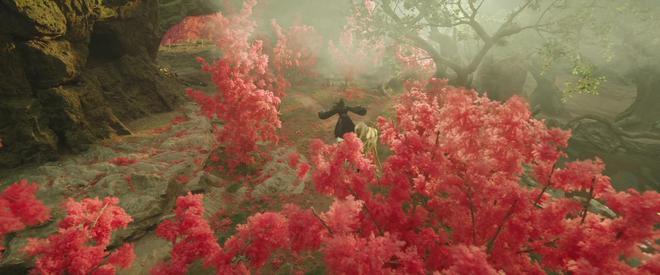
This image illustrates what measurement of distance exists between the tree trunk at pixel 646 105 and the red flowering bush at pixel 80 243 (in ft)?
82.4

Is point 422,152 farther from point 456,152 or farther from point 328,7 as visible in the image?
point 328,7

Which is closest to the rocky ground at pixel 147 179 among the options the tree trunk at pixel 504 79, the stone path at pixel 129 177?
the stone path at pixel 129 177

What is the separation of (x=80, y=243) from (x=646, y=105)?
2624 centimetres

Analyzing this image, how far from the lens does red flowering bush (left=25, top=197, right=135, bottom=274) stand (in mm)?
3701

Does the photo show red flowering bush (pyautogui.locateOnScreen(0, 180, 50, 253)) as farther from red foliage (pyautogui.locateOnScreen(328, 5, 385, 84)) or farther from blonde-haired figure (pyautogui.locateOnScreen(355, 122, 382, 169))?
red foliage (pyautogui.locateOnScreen(328, 5, 385, 84))

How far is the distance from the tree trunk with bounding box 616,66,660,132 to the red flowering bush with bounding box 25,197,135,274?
82.4 ft

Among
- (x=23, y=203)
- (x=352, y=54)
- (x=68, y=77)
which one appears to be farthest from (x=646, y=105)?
(x=68, y=77)

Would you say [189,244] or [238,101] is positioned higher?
[238,101]

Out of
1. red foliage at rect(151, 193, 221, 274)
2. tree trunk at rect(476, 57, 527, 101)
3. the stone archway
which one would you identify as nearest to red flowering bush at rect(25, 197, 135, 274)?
red foliage at rect(151, 193, 221, 274)

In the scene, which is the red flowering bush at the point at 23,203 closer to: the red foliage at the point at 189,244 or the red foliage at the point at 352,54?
the red foliage at the point at 189,244

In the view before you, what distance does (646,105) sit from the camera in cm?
1753

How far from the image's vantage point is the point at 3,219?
363 centimetres

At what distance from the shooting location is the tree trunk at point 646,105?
56.4 ft

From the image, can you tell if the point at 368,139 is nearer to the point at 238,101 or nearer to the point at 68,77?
the point at 238,101
